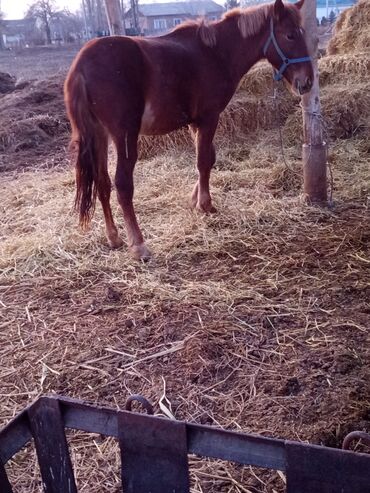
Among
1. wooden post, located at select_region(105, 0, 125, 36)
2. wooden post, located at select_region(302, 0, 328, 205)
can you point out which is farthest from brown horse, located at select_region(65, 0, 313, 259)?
wooden post, located at select_region(105, 0, 125, 36)

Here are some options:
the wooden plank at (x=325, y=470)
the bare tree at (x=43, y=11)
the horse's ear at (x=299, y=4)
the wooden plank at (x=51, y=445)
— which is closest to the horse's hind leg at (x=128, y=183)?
the horse's ear at (x=299, y=4)

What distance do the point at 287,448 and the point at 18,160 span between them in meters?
6.71

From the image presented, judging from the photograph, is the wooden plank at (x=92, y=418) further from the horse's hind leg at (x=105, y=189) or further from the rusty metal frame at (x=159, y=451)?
the horse's hind leg at (x=105, y=189)

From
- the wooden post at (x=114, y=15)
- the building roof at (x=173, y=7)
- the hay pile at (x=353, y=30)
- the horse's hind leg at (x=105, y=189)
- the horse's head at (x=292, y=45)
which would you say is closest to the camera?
the horse's hind leg at (x=105, y=189)

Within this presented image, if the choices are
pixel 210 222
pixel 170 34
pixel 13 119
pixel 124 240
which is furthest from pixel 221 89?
pixel 13 119

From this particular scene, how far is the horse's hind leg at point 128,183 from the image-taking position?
11.9 feet

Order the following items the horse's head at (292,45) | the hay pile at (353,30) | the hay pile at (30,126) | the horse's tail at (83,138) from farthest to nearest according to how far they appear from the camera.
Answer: the hay pile at (353,30) < the hay pile at (30,126) < the horse's head at (292,45) < the horse's tail at (83,138)

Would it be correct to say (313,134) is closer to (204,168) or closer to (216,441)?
(204,168)

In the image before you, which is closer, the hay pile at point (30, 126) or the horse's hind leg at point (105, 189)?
the horse's hind leg at point (105, 189)

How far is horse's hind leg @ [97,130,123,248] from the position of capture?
3.78 metres

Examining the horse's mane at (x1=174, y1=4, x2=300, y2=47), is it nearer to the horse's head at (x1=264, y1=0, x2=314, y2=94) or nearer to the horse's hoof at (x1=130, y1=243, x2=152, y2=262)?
the horse's head at (x1=264, y1=0, x2=314, y2=94)

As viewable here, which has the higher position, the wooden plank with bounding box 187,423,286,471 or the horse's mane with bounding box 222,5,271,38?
the horse's mane with bounding box 222,5,271,38

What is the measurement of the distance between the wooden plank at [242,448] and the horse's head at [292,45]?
357cm

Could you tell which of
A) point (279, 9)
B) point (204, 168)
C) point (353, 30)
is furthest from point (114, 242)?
point (353, 30)
